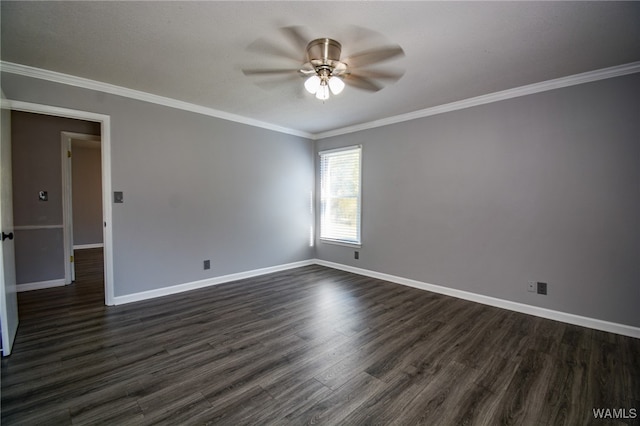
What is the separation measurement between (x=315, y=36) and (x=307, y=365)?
2623 mm

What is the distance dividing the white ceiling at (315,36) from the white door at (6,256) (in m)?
0.86

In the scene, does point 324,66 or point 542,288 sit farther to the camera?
point 542,288

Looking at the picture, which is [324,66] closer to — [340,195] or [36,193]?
[340,195]

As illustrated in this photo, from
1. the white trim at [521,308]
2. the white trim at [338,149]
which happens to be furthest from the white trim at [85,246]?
the white trim at [521,308]

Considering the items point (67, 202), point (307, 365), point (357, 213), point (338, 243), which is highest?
point (67, 202)

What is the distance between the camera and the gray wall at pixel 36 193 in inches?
152

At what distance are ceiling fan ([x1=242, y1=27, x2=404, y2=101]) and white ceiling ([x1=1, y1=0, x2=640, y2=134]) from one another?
0.08 m

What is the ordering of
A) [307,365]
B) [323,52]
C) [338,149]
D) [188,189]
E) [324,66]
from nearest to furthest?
[307,365] → [323,52] → [324,66] → [188,189] → [338,149]

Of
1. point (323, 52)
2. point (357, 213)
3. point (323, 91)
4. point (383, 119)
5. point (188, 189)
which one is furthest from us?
point (357, 213)

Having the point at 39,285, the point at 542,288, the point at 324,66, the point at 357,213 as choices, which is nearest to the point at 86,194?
the point at 39,285

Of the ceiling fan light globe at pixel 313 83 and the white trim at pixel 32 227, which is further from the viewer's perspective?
the white trim at pixel 32 227

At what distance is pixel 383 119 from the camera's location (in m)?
4.39

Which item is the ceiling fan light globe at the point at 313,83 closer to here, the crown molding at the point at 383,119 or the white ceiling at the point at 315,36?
the white ceiling at the point at 315,36

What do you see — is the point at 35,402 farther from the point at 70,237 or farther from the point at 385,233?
the point at 385,233
